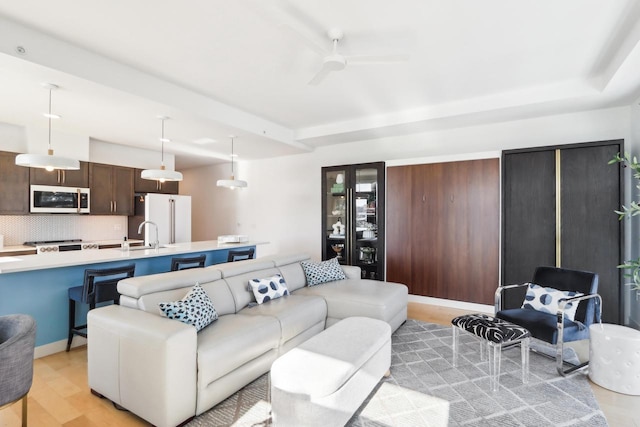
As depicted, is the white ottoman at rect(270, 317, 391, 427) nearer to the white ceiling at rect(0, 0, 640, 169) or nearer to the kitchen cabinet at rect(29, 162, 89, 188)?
the white ceiling at rect(0, 0, 640, 169)

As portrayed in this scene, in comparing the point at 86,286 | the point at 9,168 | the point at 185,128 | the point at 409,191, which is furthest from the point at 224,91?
the point at 9,168

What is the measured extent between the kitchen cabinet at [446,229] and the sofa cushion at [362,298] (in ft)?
3.63

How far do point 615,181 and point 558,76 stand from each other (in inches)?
51.3

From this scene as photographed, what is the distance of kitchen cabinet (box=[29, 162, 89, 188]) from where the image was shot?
470 centimetres

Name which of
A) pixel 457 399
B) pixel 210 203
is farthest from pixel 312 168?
pixel 457 399

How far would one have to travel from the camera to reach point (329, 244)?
5.57 metres

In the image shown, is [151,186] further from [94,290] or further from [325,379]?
[325,379]

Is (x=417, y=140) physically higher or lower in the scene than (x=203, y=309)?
higher

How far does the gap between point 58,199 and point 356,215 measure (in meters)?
4.61

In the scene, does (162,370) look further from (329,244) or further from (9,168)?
(9,168)

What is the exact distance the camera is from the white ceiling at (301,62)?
2295 mm

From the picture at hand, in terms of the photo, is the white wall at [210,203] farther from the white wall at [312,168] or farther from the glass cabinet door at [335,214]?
the glass cabinet door at [335,214]

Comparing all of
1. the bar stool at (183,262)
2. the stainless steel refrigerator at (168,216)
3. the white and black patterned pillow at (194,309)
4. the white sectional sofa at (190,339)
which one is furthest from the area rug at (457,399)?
the stainless steel refrigerator at (168,216)

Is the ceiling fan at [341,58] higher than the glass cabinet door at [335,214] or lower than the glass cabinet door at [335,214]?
higher
